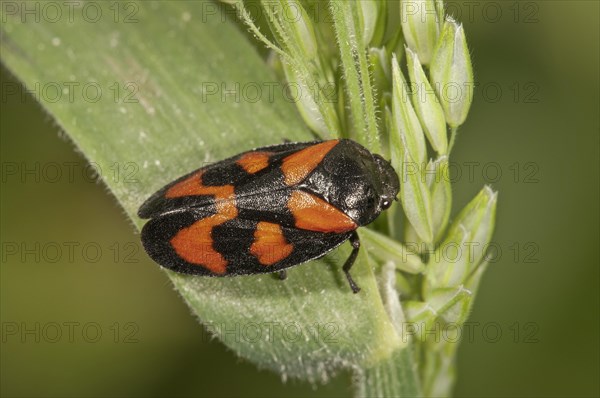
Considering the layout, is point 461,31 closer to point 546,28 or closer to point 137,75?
point 137,75

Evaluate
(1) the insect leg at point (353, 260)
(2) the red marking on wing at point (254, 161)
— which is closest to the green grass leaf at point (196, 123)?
(1) the insect leg at point (353, 260)

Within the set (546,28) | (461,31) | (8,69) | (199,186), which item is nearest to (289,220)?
(199,186)

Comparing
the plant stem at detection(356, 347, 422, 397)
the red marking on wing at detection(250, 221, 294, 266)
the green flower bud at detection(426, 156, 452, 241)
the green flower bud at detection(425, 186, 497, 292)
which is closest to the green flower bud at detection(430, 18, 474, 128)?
the green flower bud at detection(426, 156, 452, 241)

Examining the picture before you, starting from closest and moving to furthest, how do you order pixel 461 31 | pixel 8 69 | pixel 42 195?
pixel 461 31 < pixel 8 69 < pixel 42 195

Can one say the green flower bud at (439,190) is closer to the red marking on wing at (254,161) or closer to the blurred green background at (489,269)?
the red marking on wing at (254,161)

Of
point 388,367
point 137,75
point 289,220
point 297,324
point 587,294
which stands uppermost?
point 137,75

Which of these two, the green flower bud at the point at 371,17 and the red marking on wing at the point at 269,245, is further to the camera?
the red marking on wing at the point at 269,245
